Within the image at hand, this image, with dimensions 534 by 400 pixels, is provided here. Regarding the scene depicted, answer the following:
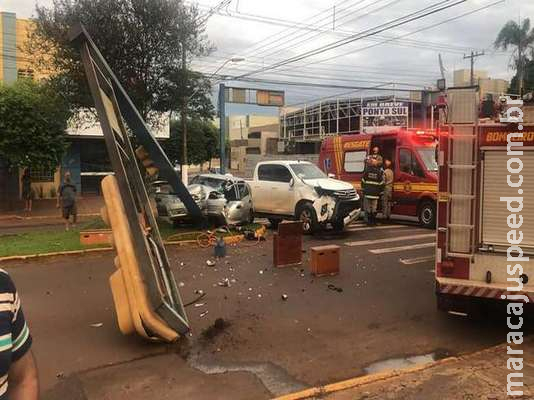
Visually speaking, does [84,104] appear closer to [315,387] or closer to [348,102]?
[315,387]

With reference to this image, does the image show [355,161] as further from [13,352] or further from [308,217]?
[13,352]

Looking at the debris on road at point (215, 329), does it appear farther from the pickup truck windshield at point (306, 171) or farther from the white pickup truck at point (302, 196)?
the pickup truck windshield at point (306, 171)

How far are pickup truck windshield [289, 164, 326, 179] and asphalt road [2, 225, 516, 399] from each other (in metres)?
4.42

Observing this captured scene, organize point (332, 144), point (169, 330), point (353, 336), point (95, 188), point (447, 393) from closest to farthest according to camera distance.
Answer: point (447, 393) → point (169, 330) → point (353, 336) → point (332, 144) → point (95, 188)

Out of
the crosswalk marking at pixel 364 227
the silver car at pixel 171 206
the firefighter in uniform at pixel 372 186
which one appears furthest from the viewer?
the firefighter in uniform at pixel 372 186

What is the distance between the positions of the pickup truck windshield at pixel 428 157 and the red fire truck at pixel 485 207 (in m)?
9.47

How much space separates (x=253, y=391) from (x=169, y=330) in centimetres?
139

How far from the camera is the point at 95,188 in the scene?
3055 cm

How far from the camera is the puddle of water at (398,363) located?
5344mm

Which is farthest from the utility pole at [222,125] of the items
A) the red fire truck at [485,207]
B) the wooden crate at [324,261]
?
the red fire truck at [485,207]

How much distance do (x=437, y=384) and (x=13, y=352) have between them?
147 inches

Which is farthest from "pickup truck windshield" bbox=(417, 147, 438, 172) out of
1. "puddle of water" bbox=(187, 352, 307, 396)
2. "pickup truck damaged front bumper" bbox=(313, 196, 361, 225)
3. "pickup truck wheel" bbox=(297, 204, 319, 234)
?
"puddle of water" bbox=(187, 352, 307, 396)

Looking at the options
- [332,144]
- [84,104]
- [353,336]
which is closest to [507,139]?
[353,336]

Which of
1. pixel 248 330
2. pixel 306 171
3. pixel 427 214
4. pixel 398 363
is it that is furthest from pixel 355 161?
pixel 398 363
